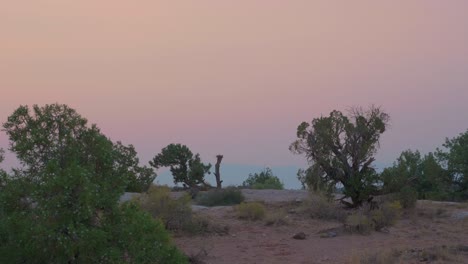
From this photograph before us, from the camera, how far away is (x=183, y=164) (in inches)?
1892

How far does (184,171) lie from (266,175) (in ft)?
51.4

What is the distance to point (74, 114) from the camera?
29.5ft

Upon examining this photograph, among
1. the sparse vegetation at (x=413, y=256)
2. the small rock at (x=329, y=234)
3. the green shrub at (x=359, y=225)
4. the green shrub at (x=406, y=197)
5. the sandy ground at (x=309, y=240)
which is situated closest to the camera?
the sparse vegetation at (x=413, y=256)

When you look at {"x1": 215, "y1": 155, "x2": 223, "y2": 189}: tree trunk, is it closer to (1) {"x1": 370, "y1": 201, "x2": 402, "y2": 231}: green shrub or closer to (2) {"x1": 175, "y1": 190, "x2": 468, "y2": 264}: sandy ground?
(2) {"x1": 175, "y1": 190, "x2": 468, "y2": 264}: sandy ground

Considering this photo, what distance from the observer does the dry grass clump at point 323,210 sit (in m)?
25.8

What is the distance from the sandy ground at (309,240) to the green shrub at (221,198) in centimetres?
446

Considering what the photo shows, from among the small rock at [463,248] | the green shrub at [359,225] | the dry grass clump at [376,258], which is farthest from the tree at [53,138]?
the green shrub at [359,225]

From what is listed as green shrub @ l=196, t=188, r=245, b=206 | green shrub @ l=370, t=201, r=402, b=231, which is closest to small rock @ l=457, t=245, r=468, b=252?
green shrub @ l=370, t=201, r=402, b=231

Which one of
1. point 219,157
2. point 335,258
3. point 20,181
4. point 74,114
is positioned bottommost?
point 335,258

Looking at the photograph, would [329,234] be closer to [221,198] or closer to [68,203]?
[221,198]

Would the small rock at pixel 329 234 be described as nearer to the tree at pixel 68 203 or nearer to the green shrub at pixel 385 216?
the green shrub at pixel 385 216

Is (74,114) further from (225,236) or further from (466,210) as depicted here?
(466,210)

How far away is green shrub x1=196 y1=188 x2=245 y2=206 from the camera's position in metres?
32.6

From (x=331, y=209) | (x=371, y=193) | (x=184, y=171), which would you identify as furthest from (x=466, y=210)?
(x=184, y=171)
